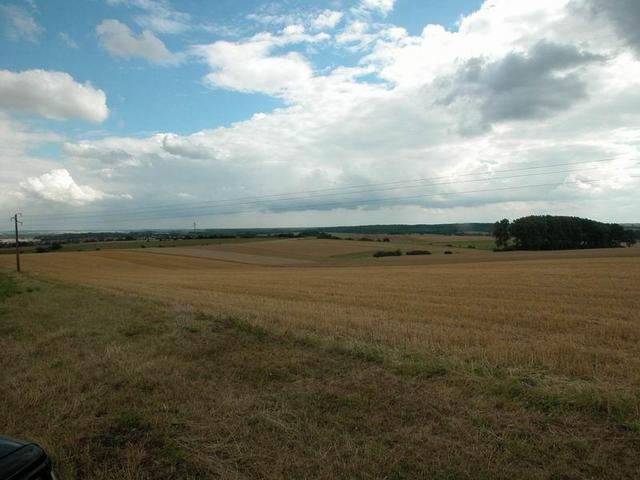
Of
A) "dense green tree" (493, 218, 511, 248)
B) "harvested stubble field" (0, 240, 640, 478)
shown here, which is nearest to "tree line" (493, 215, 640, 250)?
"dense green tree" (493, 218, 511, 248)

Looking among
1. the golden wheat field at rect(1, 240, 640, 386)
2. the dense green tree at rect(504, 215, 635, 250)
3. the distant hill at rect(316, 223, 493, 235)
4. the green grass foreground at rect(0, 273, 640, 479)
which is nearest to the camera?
the green grass foreground at rect(0, 273, 640, 479)

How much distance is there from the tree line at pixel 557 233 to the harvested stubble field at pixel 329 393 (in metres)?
79.9

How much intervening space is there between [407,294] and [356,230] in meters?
141

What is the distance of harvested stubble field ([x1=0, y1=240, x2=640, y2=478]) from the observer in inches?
164

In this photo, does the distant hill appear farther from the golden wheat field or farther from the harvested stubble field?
the harvested stubble field

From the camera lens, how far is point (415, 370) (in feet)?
21.8

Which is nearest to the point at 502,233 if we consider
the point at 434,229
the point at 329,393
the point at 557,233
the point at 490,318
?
the point at 557,233

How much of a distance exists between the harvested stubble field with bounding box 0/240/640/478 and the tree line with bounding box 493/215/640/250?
262ft

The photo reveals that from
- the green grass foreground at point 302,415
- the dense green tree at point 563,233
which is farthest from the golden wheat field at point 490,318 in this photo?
the dense green tree at point 563,233

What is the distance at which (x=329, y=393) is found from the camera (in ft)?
19.1

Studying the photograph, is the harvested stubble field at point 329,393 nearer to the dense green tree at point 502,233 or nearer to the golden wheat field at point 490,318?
the golden wheat field at point 490,318

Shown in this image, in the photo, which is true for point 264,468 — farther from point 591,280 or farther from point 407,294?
point 591,280

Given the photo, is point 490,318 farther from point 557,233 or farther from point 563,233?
point 563,233

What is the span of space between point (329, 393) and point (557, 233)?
9245 cm
